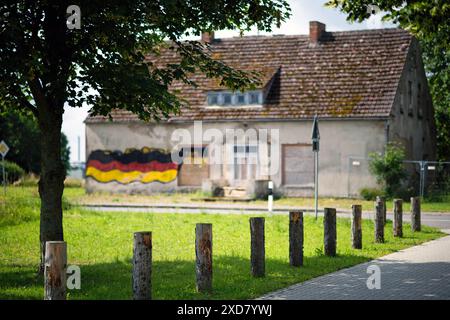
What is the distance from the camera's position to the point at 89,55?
13.1 meters

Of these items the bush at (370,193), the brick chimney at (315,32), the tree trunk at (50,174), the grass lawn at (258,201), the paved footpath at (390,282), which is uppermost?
the brick chimney at (315,32)

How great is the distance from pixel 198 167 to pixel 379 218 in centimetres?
2210

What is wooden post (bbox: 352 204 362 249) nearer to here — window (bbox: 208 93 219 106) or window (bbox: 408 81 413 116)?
window (bbox: 208 93 219 106)

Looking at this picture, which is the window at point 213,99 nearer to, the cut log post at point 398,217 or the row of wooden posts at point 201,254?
the cut log post at point 398,217

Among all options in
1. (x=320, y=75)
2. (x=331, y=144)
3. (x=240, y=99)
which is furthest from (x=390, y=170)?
(x=240, y=99)

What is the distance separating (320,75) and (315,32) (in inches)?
116

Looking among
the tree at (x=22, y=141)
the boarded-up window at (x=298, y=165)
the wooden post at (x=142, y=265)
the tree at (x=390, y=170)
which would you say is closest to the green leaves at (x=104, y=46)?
the wooden post at (x=142, y=265)

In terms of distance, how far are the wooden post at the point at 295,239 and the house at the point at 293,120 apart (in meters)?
21.7

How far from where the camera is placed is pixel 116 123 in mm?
40344

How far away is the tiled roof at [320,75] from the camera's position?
1398 inches

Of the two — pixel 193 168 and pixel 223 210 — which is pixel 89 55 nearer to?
pixel 223 210

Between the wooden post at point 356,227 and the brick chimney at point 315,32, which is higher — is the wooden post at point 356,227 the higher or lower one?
the lower one
